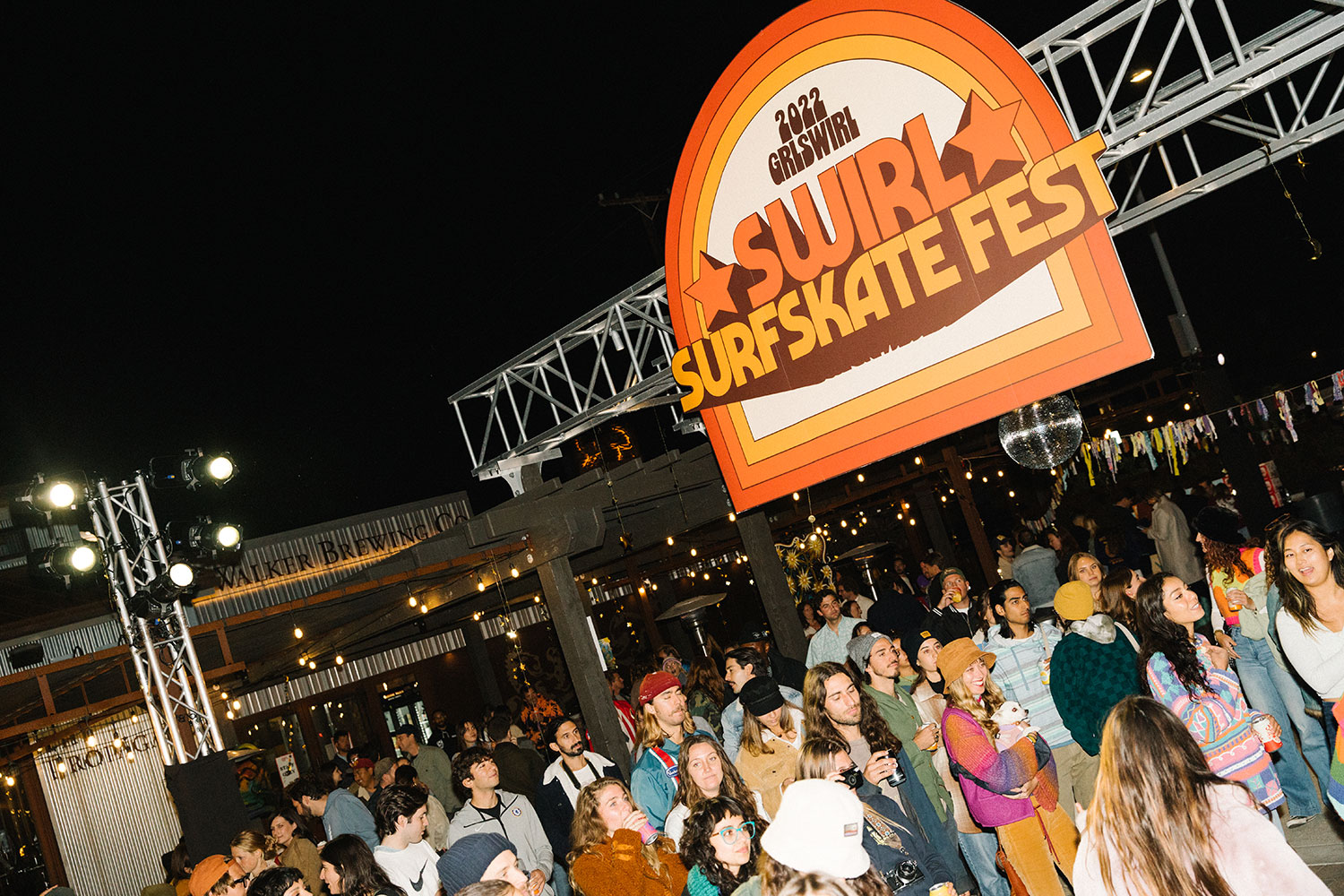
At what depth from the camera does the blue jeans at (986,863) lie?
5.63m

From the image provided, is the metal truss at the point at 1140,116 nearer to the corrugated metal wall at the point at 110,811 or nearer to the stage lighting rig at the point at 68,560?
the stage lighting rig at the point at 68,560

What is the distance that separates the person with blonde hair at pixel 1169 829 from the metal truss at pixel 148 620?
771 cm

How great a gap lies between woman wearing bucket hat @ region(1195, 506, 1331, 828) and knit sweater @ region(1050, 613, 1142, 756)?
956 millimetres

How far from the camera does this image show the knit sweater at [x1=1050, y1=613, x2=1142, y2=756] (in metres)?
5.08

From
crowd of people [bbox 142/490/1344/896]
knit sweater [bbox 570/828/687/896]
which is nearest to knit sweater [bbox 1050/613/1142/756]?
crowd of people [bbox 142/490/1344/896]

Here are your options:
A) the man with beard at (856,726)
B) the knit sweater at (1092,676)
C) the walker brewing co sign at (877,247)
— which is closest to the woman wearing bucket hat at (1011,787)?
the knit sweater at (1092,676)

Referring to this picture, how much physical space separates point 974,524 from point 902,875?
14.0m

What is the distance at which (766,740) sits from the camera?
566 centimetres

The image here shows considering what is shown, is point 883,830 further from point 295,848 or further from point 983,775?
point 295,848

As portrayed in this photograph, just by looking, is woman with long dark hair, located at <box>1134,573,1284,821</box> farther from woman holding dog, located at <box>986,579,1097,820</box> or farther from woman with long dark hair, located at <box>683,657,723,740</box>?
woman with long dark hair, located at <box>683,657,723,740</box>

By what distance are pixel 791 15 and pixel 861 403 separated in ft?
9.22

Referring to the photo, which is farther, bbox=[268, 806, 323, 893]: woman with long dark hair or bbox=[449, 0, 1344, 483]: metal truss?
bbox=[268, 806, 323, 893]: woman with long dark hair

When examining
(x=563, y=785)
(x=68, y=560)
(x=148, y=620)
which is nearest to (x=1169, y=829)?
(x=563, y=785)

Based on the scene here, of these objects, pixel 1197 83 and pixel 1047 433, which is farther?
pixel 1047 433
